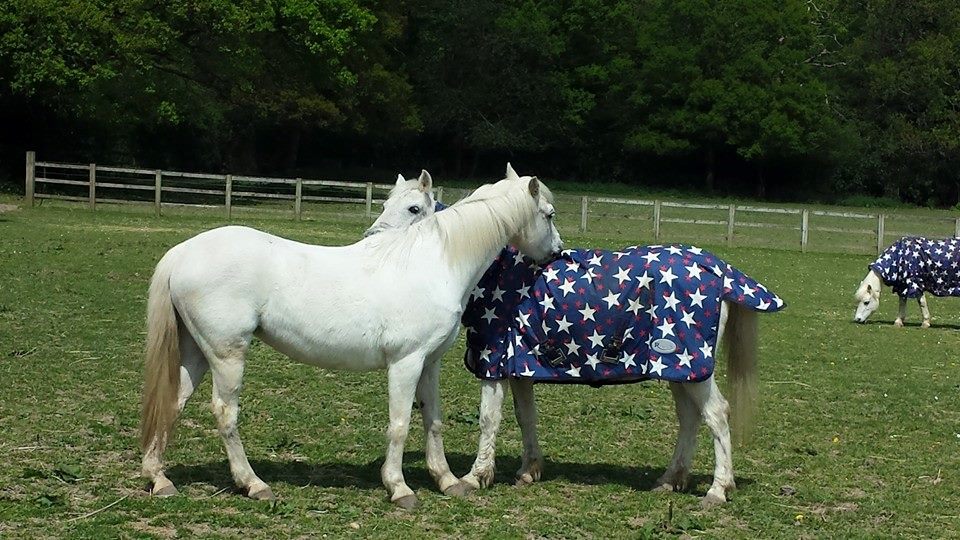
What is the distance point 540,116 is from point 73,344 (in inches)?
1971

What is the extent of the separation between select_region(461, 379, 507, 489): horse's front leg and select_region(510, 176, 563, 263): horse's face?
2.75 feet

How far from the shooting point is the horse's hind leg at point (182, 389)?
6.33 m

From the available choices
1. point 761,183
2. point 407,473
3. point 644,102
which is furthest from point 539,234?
point 761,183

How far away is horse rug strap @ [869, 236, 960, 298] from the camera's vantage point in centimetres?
1672

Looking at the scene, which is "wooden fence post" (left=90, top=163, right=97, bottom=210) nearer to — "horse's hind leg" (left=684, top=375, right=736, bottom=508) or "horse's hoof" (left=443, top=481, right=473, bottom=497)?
"horse's hoof" (left=443, top=481, right=473, bottom=497)

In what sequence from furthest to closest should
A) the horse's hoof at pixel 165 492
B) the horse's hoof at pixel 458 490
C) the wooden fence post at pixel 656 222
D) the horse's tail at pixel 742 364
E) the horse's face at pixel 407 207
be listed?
the wooden fence post at pixel 656 222, the horse's face at pixel 407 207, the horse's tail at pixel 742 364, the horse's hoof at pixel 458 490, the horse's hoof at pixel 165 492

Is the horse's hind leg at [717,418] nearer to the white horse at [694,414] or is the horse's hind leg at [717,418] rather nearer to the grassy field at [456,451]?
the white horse at [694,414]

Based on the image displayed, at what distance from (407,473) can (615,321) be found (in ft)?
5.56

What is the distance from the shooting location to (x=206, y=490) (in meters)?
6.50

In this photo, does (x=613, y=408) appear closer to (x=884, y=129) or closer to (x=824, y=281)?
(x=824, y=281)

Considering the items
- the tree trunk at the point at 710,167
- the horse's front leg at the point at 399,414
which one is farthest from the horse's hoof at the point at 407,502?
the tree trunk at the point at 710,167

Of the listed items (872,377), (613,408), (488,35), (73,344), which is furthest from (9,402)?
(488,35)

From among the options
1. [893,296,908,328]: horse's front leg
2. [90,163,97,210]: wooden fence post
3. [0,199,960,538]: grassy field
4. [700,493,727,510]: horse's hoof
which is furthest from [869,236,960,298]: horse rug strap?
[90,163,97,210]: wooden fence post

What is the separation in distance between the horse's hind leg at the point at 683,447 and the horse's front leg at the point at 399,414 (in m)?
1.68
